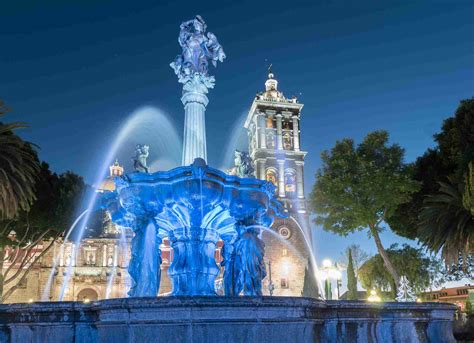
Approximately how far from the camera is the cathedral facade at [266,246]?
4878cm

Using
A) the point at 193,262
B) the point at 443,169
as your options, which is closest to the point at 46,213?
the point at 193,262

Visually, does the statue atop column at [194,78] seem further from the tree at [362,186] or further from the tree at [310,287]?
the tree at [310,287]

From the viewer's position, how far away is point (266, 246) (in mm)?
54031

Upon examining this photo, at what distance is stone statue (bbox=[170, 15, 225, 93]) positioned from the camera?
15.2 meters

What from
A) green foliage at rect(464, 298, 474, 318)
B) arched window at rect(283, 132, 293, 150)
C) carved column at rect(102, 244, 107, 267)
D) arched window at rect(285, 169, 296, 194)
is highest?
arched window at rect(283, 132, 293, 150)

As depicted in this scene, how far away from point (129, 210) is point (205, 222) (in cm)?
190

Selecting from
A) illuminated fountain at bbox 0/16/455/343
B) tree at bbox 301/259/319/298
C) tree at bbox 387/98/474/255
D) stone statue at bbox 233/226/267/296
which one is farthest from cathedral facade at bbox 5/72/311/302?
stone statue at bbox 233/226/267/296

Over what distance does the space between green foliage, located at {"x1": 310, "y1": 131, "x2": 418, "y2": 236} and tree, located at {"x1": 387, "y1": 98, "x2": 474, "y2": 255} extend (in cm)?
81

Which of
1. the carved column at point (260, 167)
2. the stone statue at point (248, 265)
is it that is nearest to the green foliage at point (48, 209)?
the stone statue at point (248, 265)

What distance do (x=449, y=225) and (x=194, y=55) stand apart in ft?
36.9

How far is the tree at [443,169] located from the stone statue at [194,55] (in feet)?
29.0

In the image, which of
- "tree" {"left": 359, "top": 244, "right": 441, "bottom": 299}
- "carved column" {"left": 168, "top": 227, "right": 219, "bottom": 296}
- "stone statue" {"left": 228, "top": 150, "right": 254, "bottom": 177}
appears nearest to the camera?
"carved column" {"left": 168, "top": 227, "right": 219, "bottom": 296}

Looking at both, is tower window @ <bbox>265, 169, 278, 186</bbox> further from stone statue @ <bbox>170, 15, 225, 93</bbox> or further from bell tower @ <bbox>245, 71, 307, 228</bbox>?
stone statue @ <bbox>170, 15, 225, 93</bbox>

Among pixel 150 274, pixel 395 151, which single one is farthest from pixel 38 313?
pixel 395 151
